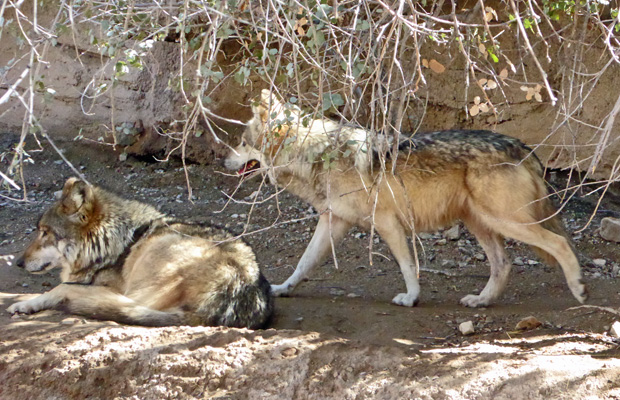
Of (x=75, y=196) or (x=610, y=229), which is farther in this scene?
(x=610, y=229)

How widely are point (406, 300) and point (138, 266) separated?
84.4 inches

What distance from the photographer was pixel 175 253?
15.1 feet

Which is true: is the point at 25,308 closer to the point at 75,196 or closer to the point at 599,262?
the point at 75,196

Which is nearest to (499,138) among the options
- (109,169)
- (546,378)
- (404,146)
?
(404,146)

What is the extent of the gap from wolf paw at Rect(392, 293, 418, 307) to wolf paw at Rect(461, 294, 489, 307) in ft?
1.46

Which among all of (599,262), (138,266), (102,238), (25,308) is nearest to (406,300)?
(138,266)

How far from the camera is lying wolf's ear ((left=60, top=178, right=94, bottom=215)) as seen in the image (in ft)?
15.6

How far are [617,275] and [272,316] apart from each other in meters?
3.36

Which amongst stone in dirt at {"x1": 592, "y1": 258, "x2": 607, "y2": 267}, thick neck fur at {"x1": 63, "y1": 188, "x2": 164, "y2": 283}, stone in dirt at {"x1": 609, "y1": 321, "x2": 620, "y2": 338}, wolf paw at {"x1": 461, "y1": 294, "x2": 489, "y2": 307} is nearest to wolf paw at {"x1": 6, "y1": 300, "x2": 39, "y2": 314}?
thick neck fur at {"x1": 63, "y1": 188, "x2": 164, "y2": 283}

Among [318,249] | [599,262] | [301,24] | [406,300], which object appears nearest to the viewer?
[301,24]

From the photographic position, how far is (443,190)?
532 cm

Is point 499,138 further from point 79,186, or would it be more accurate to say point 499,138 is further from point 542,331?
point 79,186

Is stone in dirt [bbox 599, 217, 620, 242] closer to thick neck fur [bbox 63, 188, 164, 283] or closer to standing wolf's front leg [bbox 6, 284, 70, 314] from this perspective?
thick neck fur [bbox 63, 188, 164, 283]

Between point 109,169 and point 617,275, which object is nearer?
point 617,275
